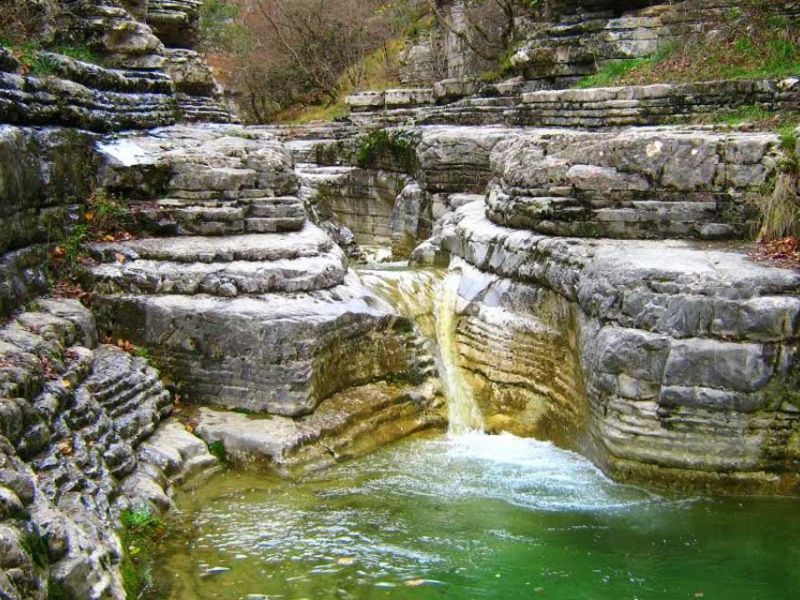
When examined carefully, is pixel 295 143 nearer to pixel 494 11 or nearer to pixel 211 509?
pixel 494 11

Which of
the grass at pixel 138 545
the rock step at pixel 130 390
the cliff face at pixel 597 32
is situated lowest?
the grass at pixel 138 545

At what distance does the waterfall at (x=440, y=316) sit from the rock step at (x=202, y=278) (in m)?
1.39

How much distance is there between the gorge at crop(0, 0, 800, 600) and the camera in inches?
208

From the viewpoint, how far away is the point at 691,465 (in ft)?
21.0

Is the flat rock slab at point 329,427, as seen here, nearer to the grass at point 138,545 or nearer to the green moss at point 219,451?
the green moss at point 219,451

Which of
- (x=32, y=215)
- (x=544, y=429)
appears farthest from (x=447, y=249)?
(x=32, y=215)

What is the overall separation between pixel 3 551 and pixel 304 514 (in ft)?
8.30

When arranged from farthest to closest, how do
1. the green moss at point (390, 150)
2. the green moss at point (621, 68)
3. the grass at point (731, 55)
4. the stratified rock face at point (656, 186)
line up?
the green moss at point (621, 68), the green moss at point (390, 150), the grass at point (731, 55), the stratified rock face at point (656, 186)

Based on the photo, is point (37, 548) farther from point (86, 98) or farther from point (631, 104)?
point (631, 104)

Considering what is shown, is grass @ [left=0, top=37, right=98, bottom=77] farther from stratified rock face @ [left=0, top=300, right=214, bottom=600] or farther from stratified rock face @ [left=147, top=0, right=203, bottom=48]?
stratified rock face @ [left=147, top=0, right=203, bottom=48]

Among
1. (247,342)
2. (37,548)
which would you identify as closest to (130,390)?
(247,342)

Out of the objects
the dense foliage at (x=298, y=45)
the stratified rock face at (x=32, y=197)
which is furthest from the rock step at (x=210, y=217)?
the dense foliage at (x=298, y=45)

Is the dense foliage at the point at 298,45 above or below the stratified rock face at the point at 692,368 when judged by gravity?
above

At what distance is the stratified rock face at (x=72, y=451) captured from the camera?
425 cm
